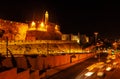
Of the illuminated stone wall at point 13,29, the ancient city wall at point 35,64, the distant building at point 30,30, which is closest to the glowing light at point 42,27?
the distant building at point 30,30

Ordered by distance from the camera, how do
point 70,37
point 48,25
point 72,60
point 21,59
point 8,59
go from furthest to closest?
point 70,37 < point 48,25 < point 72,60 < point 21,59 < point 8,59

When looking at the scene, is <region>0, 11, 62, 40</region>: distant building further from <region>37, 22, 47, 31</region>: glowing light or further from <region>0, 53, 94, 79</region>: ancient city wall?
<region>0, 53, 94, 79</region>: ancient city wall

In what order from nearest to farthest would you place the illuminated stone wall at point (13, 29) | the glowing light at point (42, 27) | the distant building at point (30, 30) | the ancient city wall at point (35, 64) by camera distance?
the ancient city wall at point (35, 64) < the illuminated stone wall at point (13, 29) < the distant building at point (30, 30) < the glowing light at point (42, 27)

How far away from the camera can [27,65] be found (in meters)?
33.9

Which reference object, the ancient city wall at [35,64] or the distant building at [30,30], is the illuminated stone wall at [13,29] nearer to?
the distant building at [30,30]

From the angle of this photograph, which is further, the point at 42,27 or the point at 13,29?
the point at 42,27

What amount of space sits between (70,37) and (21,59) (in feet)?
228

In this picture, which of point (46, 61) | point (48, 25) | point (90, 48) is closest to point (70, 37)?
point (90, 48)

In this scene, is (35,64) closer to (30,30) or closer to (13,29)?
(13,29)

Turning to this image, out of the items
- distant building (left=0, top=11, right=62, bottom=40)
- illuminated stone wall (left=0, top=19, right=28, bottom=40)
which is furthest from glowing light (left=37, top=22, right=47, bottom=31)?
illuminated stone wall (left=0, top=19, right=28, bottom=40)

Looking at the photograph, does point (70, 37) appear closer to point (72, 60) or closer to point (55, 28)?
point (55, 28)

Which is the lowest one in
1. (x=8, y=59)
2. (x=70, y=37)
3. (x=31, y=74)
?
(x=31, y=74)

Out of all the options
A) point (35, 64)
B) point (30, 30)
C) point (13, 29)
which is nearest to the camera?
point (35, 64)

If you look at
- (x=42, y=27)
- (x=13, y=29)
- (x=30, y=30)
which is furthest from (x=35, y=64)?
(x=42, y=27)
